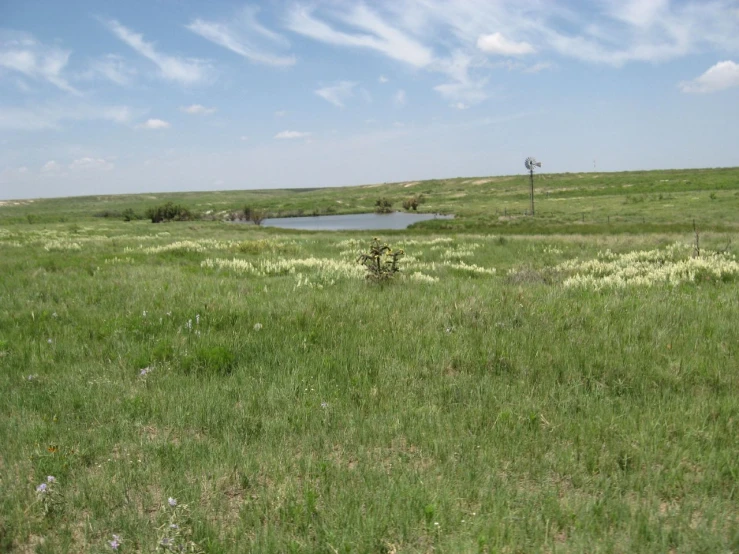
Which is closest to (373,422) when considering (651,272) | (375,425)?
(375,425)

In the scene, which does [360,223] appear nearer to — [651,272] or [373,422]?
[651,272]

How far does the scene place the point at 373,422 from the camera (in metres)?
4.11

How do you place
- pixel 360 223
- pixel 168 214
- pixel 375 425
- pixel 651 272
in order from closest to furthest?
pixel 375 425
pixel 651 272
pixel 168 214
pixel 360 223

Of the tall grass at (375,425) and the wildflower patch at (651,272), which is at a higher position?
the wildflower patch at (651,272)

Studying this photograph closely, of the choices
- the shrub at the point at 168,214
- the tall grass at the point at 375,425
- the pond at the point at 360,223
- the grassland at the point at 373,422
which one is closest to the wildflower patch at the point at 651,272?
the grassland at the point at 373,422

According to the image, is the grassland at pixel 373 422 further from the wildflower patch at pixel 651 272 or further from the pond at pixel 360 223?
the pond at pixel 360 223

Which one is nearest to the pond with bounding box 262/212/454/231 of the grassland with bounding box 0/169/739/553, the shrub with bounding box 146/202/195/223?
the shrub with bounding box 146/202/195/223

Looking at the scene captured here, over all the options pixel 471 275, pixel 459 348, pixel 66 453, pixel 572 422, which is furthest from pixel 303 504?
pixel 471 275

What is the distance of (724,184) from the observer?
81562 mm

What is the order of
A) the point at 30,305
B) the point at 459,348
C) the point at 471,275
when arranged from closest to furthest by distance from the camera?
the point at 459,348 → the point at 30,305 → the point at 471,275

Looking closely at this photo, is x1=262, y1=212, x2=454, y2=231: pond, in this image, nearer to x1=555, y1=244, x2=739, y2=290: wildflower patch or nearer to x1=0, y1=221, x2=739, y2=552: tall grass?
x1=555, y1=244, x2=739, y2=290: wildflower patch

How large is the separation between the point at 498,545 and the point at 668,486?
1.36 metres

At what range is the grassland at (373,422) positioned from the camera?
2.90 meters

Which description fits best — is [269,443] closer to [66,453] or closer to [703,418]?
[66,453]
